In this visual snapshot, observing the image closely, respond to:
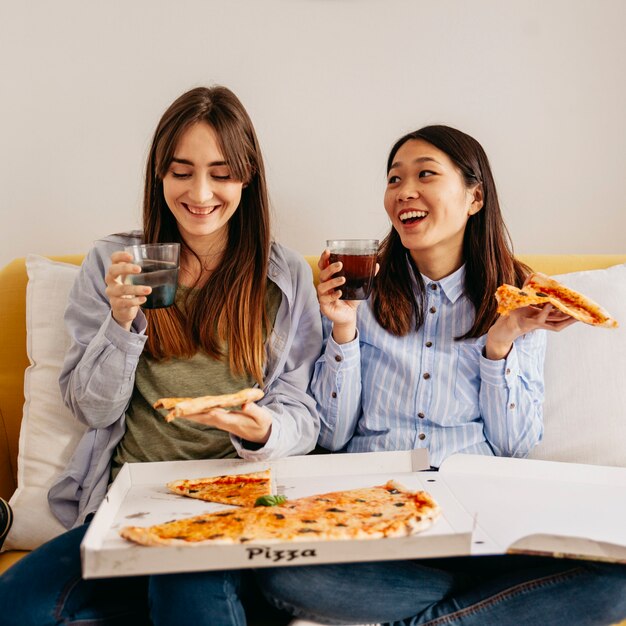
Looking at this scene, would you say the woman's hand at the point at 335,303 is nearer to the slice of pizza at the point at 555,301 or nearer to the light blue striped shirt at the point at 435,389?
the light blue striped shirt at the point at 435,389

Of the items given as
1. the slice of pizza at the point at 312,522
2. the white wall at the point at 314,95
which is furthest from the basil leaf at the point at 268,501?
the white wall at the point at 314,95

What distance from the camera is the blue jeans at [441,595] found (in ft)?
4.75

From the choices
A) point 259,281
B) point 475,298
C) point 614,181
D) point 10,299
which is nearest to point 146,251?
point 259,281

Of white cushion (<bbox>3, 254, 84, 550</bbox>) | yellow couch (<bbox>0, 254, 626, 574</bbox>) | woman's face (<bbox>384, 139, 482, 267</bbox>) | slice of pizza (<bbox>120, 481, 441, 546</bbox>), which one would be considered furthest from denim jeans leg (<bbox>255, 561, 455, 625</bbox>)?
yellow couch (<bbox>0, 254, 626, 574</bbox>)

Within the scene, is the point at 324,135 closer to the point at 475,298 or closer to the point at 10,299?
the point at 475,298

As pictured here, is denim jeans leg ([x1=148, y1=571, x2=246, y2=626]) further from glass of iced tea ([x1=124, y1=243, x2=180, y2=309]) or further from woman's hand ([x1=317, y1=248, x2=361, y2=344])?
woman's hand ([x1=317, y1=248, x2=361, y2=344])

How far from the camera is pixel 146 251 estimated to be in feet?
5.31

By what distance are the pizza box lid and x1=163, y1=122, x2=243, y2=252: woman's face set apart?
0.63m

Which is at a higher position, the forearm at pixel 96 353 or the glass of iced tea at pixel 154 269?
the glass of iced tea at pixel 154 269

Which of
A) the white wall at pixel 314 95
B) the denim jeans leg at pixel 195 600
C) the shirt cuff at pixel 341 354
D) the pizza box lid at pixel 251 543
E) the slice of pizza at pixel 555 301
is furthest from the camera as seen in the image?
the white wall at pixel 314 95

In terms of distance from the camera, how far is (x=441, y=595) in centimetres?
155

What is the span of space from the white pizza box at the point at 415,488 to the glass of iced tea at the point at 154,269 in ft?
1.36

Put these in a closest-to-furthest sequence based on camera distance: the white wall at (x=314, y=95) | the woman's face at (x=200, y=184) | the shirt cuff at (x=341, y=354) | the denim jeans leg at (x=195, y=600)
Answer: the denim jeans leg at (x=195, y=600)
the woman's face at (x=200, y=184)
the shirt cuff at (x=341, y=354)
the white wall at (x=314, y=95)

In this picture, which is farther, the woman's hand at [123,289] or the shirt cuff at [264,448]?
the shirt cuff at [264,448]
